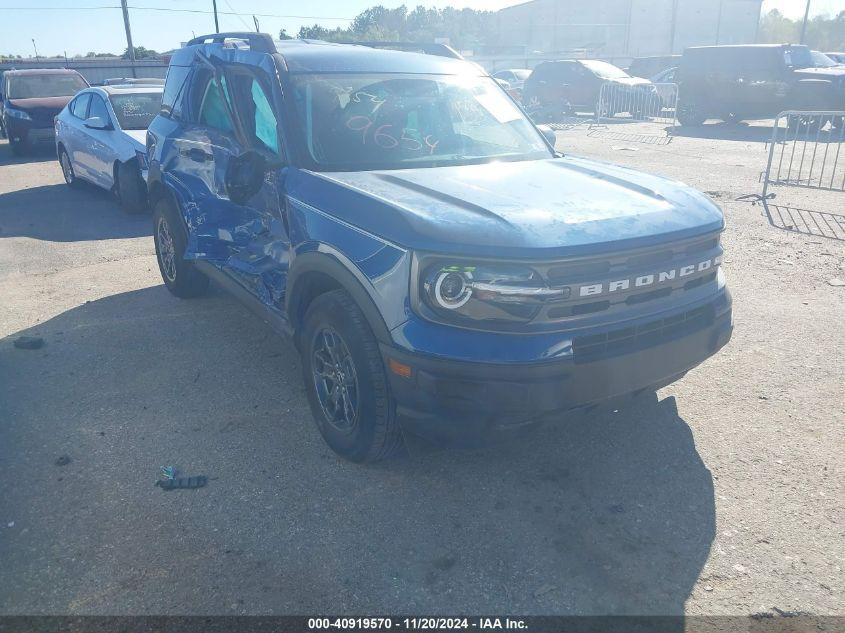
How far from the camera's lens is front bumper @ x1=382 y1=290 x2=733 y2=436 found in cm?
280

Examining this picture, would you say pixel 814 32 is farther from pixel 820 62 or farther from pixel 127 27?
pixel 127 27

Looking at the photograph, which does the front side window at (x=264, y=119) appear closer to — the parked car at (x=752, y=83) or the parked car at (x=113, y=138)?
the parked car at (x=113, y=138)

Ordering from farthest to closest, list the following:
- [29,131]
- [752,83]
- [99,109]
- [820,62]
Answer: [820,62] < [752,83] < [29,131] < [99,109]

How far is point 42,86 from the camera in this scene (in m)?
15.5

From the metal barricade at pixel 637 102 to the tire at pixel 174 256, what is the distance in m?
18.4

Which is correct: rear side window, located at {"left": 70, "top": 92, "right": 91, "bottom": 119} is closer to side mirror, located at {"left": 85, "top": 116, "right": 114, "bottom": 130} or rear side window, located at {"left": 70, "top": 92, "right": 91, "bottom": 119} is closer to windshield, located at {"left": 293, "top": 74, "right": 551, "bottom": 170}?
side mirror, located at {"left": 85, "top": 116, "right": 114, "bottom": 130}

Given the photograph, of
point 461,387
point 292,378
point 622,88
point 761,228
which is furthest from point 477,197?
point 622,88

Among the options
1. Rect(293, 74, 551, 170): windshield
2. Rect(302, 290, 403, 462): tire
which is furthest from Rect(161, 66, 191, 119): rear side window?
Rect(302, 290, 403, 462): tire

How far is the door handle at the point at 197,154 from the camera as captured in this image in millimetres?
4781

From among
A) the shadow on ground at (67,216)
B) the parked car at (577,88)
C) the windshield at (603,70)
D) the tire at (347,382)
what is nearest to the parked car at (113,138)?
the shadow on ground at (67,216)

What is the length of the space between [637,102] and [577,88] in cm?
214

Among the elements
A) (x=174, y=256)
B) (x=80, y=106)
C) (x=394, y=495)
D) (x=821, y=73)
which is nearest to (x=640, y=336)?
(x=394, y=495)

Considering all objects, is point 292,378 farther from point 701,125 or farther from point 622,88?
point 622,88

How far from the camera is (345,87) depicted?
4.09m
